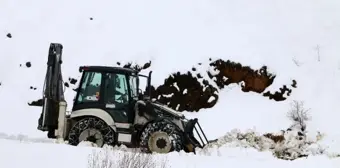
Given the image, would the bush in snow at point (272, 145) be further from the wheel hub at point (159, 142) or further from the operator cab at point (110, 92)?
the operator cab at point (110, 92)

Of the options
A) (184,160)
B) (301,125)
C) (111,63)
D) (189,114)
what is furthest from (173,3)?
(184,160)

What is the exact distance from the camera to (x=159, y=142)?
11.9 meters

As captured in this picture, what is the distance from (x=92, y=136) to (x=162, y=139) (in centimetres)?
166

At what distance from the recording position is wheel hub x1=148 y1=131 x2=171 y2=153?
39.1ft

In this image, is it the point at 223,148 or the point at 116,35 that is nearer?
the point at 223,148

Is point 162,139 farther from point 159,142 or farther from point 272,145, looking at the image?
point 272,145

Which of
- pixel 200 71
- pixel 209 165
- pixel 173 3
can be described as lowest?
pixel 209 165

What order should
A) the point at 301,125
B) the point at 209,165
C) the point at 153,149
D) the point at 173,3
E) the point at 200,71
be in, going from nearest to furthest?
the point at 209,165 < the point at 153,149 < the point at 301,125 < the point at 200,71 < the point at 173,3

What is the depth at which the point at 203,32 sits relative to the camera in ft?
80.9

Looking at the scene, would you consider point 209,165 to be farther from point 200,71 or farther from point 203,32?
point 203,32

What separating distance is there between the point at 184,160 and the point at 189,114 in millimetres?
9749

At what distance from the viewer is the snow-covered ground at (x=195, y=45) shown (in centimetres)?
1928

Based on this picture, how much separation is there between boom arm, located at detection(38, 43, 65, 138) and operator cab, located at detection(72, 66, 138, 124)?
65 centimetres

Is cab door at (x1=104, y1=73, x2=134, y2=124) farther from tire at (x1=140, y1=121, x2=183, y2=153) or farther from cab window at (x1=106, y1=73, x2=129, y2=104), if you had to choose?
tire at (x1=140, y1=121, x2=183, y2=153)
